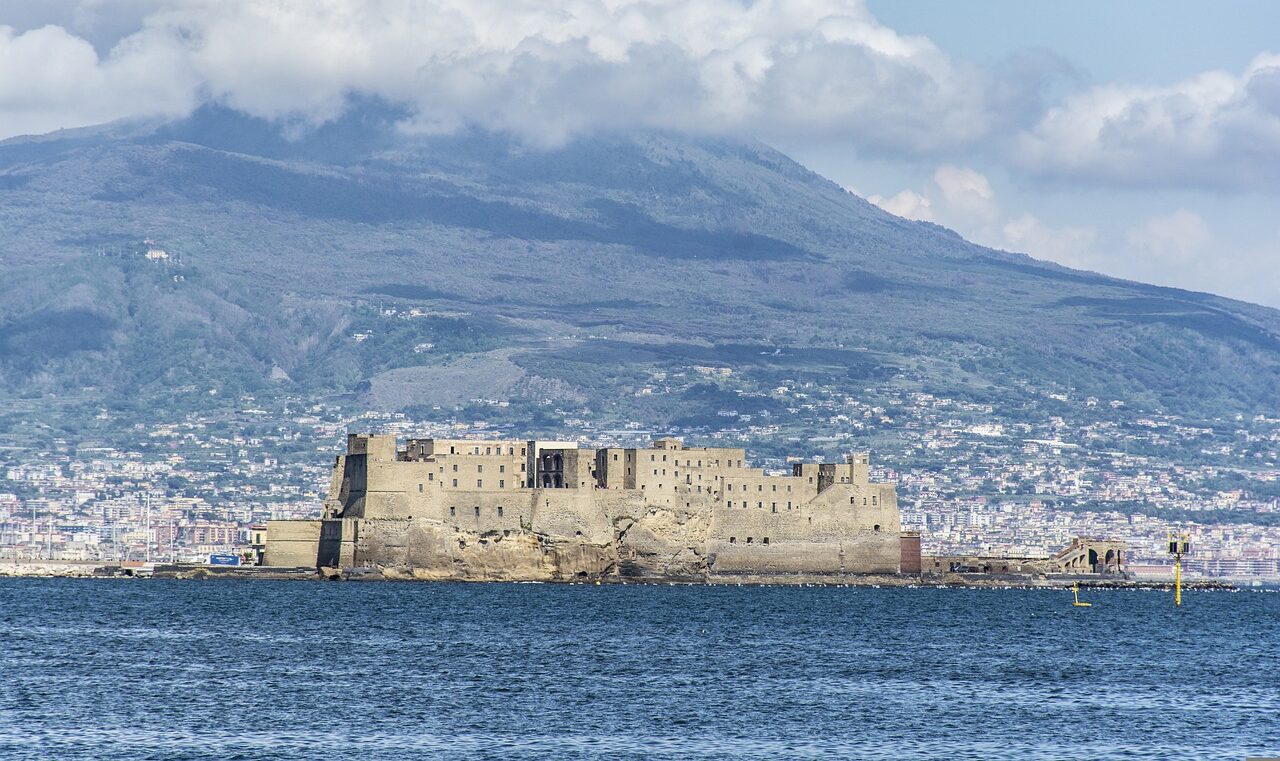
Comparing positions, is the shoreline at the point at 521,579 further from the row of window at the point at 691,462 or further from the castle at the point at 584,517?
the row of window at the point at 691,462

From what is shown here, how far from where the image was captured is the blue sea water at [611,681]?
49.8 meters

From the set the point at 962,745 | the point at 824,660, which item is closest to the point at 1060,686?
the point at 824,660

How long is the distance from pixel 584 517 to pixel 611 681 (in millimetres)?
56172

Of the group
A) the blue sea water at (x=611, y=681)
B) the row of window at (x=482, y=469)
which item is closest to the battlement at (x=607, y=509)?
the row of window at (x=482, y=469)

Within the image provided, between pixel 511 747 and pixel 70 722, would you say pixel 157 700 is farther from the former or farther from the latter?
pixel 511 747

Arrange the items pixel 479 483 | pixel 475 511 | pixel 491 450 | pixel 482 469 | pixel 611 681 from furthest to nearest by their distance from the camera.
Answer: pixel 491 450 → pixel 482 469 → pixel 479 483 → pixel 475 511 → pixel 611 681

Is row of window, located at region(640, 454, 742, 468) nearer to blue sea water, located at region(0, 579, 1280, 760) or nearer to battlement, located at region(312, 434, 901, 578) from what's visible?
battlement, located at region(312, 434, 901, 578)

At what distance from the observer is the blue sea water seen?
4978 cm

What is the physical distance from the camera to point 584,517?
118188 millimetres

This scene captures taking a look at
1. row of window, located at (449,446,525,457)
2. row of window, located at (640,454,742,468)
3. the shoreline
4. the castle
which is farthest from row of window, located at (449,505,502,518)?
row of window, located at (640,454,742,468)

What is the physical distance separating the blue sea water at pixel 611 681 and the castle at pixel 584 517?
14598mm

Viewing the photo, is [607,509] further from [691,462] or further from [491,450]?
[491,450]

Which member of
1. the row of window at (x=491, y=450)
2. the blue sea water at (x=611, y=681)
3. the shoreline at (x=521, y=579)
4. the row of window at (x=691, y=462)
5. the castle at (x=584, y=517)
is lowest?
the blue sea water at (x=611, y=681)

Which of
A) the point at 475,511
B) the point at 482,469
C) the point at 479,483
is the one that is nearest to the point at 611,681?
the point at 475,511
